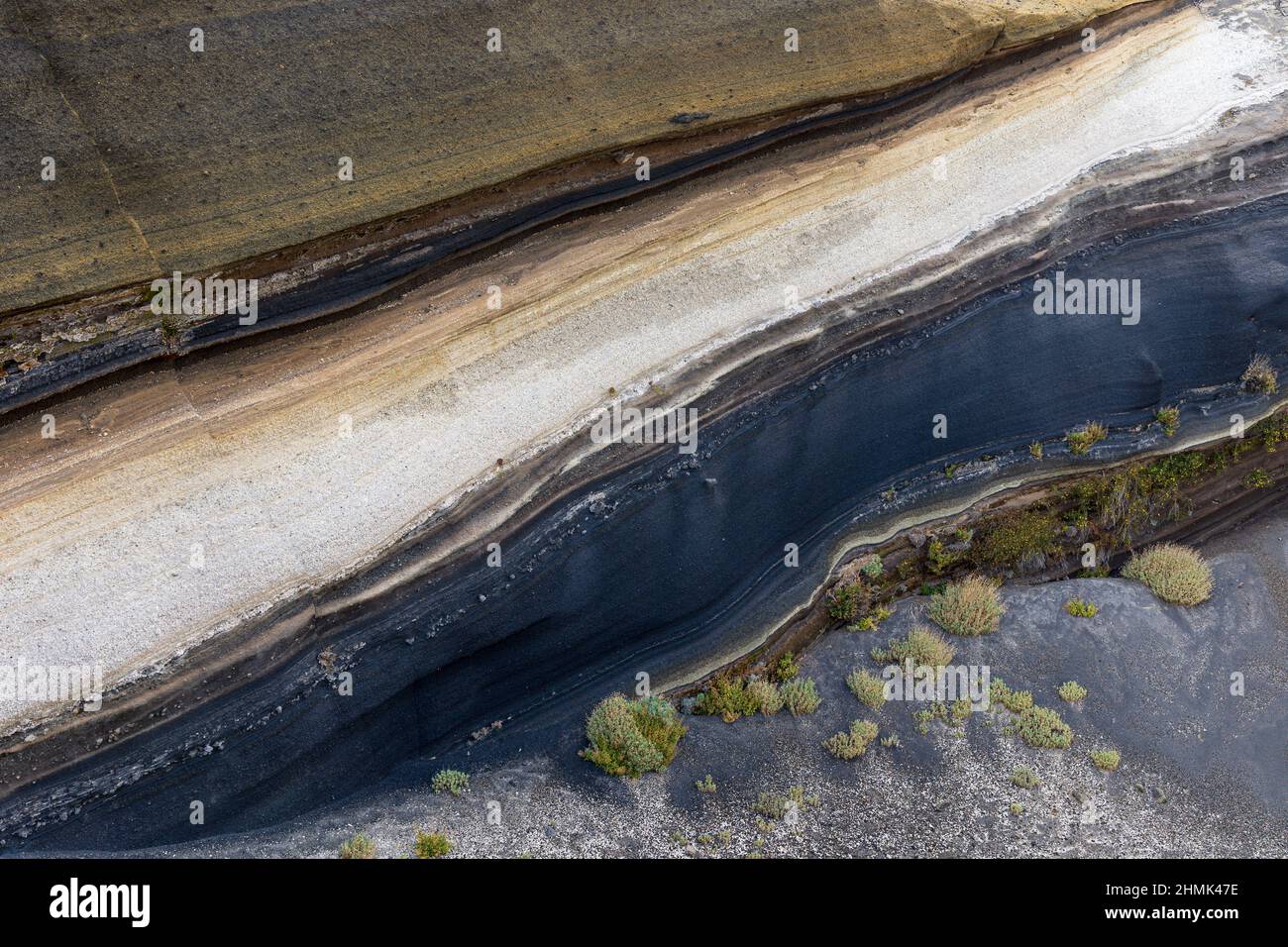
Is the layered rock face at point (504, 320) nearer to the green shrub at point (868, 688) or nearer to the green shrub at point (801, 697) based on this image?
the green shrub at point (801, 697)

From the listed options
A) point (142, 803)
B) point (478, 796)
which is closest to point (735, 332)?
point (478, 796)

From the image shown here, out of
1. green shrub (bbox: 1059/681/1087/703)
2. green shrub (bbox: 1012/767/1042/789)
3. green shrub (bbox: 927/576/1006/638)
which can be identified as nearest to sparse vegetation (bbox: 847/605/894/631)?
green shrub (bbox: 927/576/1006/638)

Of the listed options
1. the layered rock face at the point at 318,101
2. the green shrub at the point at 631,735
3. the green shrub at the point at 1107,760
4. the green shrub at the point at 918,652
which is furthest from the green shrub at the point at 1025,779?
the layered rock face at the point at 318,101

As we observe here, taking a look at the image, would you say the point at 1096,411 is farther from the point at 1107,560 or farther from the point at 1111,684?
the point at 1111,684

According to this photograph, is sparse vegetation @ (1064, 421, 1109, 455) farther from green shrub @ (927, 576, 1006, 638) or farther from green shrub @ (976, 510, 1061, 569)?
green shrub @ (927, 576, 1006, 638)

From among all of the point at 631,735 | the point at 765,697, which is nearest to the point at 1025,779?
the point at 765,697

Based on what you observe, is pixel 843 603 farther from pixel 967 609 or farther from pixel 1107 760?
pixel 1107 760
